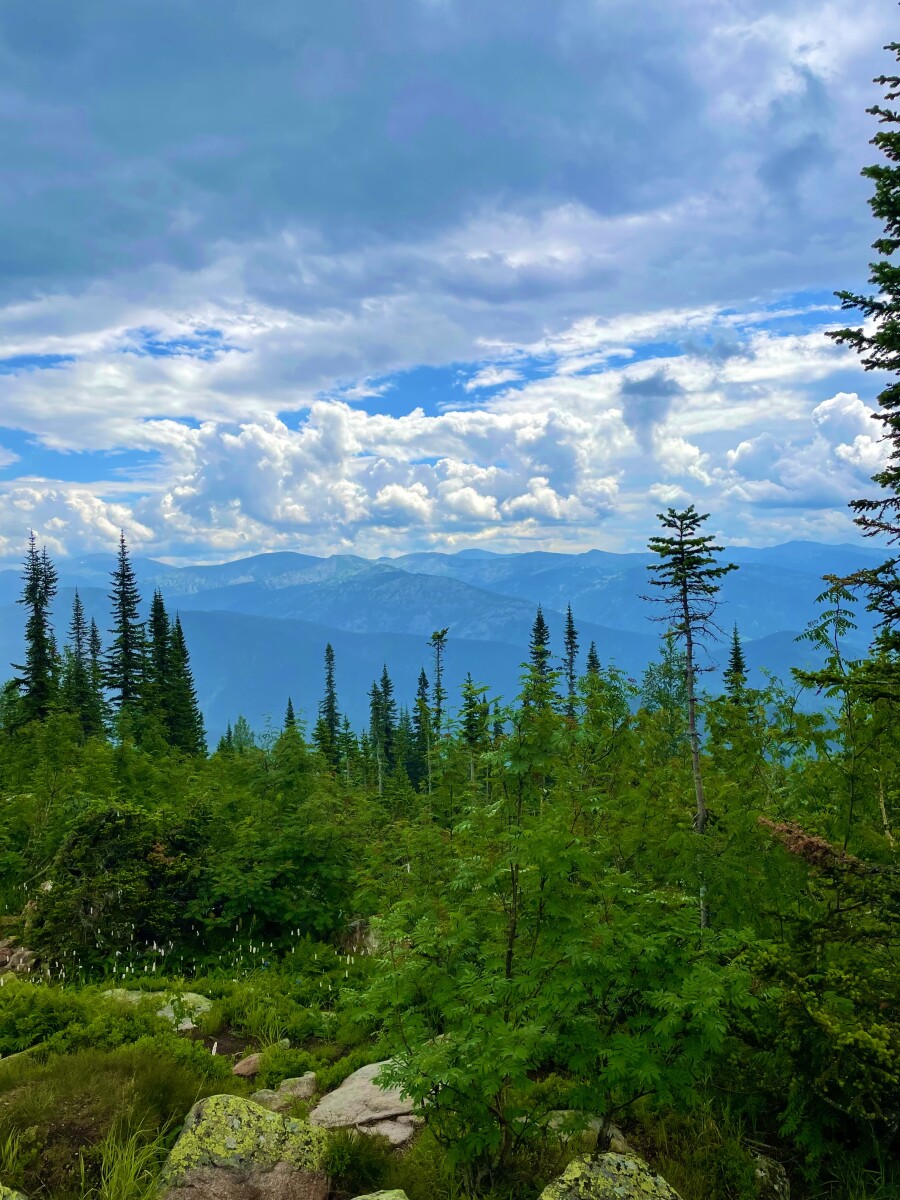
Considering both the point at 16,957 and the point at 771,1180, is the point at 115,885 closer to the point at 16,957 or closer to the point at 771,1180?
the point at 16,957

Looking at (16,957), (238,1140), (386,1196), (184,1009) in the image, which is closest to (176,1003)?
(184,1009)

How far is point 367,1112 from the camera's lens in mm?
7605

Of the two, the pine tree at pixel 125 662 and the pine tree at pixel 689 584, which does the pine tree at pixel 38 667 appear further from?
the pine tree at pixel 689 584

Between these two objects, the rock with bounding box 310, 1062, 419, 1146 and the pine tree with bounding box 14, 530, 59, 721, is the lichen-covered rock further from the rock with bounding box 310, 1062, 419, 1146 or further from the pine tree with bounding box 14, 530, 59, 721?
the pine tree with bounding box 14, 530, 59, 721

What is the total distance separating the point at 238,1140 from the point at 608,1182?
320 cm

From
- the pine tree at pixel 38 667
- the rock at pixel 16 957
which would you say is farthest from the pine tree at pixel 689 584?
the pine tree at pixel 38 667

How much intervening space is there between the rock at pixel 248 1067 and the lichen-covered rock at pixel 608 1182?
208 inches

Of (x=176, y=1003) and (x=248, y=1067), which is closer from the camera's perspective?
(x=248, y=1067)

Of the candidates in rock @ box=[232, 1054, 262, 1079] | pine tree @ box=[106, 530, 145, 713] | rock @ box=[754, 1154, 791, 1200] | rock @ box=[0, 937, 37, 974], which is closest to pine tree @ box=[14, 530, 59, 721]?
pine tree @ box=[106, 530, 145, 713]

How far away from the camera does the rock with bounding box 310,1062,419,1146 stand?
7.17 meters

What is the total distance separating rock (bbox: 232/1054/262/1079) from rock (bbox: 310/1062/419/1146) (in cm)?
131

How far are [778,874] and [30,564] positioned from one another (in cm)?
6704

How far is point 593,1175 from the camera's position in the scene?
17.6 ft

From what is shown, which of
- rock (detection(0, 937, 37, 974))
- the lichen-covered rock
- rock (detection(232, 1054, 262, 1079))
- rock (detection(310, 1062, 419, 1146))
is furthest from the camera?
rock (detection(0, 937, 37, 974))
